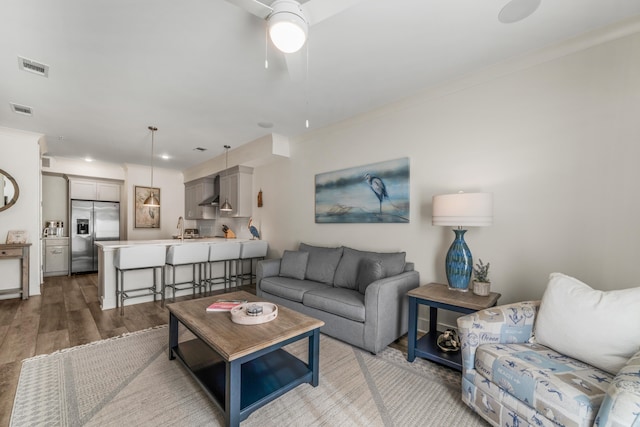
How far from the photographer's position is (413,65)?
99.9 inches

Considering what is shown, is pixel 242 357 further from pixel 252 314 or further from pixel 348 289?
pixel 348 289

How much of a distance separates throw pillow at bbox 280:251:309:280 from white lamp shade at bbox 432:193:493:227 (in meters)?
2.00

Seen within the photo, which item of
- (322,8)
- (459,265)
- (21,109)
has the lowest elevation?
(459,265)

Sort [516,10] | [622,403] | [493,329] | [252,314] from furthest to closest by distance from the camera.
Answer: [252,314]
[516,10]
[493,329]
[622,403]

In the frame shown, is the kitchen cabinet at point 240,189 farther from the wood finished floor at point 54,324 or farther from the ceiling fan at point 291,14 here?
the ceiling fan at point 291,14

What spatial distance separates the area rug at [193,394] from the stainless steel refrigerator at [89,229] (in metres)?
4.83

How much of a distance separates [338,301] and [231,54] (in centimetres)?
248

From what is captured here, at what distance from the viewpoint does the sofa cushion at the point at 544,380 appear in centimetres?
122

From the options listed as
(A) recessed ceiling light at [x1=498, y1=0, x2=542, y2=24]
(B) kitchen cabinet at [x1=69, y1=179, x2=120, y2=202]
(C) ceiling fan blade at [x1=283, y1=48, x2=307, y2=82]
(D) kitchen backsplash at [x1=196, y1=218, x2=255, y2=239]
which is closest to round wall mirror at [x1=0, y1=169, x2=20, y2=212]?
(B) kitchen cabinet at [x1=69, y1=179, x2=120, y2=202]

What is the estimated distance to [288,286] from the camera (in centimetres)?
335

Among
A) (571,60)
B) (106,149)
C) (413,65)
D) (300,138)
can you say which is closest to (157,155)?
(106,149)

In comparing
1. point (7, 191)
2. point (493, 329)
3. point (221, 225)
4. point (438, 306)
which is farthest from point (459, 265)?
point (7, 191)

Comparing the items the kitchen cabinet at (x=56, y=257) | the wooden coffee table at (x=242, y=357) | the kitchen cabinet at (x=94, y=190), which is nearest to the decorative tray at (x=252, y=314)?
the wooden coffee table at (x=242, y=357)

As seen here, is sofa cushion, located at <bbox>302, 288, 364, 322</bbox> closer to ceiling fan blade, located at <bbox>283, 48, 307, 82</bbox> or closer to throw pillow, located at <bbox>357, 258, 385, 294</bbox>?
throw pillow, located at <bbox>357, 258, 385, 294</bbox>
